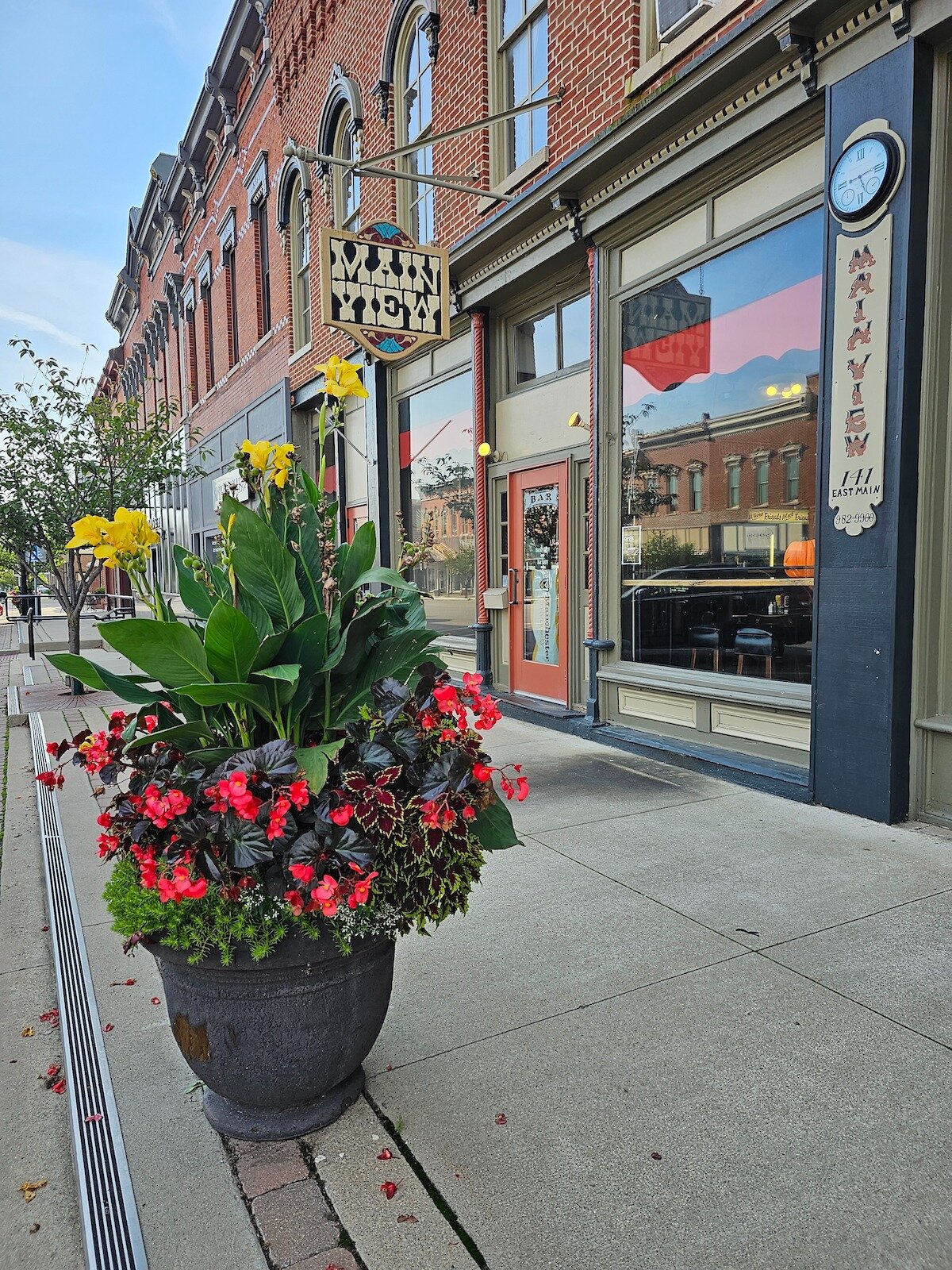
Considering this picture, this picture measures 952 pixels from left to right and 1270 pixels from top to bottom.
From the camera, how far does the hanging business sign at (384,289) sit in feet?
25.9

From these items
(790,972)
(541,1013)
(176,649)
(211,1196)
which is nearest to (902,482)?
(790,972)

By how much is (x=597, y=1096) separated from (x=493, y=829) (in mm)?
853

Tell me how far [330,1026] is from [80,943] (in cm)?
199

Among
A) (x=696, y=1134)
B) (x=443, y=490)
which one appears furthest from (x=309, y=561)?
(x=443, y=490)

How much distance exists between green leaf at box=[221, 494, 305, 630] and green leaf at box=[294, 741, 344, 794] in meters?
0.34

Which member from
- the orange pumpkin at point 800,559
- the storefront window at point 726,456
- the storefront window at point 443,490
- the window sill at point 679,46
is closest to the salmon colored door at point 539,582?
the storefront window at point 443,490

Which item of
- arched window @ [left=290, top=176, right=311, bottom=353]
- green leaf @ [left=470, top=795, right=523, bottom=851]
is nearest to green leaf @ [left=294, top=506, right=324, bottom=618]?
green leaf @ [left=470, top=795, right=523, bottom=851]

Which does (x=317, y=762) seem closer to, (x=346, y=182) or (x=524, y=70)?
(x=524, y=70)

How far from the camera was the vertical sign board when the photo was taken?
4645 millimetres

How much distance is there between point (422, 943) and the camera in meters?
3.68

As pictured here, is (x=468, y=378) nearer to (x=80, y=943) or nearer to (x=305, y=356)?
(x=305, y=356)

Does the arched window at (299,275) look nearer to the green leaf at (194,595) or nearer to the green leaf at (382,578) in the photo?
the green leaf at (194,595)

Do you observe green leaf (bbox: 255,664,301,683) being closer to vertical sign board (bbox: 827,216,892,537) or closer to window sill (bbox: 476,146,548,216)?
vertical sign board (bbox: 827,216,892,537)

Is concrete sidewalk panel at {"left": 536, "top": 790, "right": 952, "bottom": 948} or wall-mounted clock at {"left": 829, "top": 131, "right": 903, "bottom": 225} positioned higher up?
wall-mounted clock at {"left": 829, "top": 131, "right": 903, "bottom": 225}
